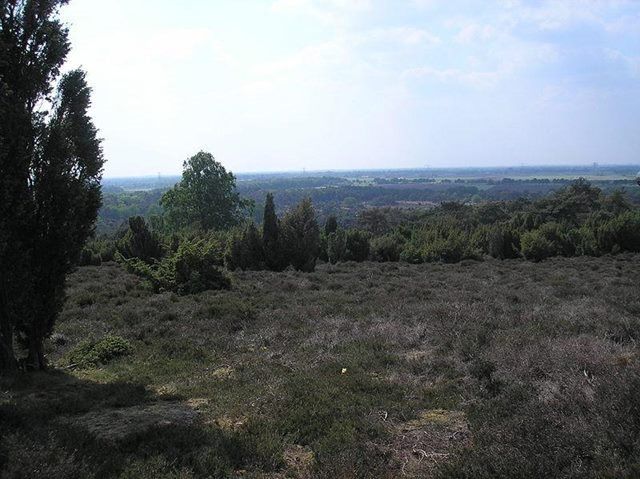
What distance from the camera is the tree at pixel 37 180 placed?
7.19 meters

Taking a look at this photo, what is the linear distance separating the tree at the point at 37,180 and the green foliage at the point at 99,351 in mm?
858

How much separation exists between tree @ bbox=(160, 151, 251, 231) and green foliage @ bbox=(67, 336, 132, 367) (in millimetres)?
40334

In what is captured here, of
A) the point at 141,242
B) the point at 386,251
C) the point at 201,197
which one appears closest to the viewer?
the point at 141,242

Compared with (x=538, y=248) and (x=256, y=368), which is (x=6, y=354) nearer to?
(x=256, y=368)

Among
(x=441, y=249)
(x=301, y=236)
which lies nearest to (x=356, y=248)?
(x=441, y=249)

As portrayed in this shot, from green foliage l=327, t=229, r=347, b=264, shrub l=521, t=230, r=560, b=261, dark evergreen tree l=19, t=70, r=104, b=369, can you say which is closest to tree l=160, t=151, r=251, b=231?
green foliage l=327, t=229, r=347, b=264

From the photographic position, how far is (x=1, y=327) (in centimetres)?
775

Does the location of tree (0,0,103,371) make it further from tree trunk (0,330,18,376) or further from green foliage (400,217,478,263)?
green foliage (400,217,478,263)

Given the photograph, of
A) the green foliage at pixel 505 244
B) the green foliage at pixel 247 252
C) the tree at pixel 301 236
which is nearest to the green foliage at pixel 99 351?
the tree at pixel 301 236

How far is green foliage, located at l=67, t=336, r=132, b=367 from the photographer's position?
8.95m

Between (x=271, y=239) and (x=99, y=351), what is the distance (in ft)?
61.7

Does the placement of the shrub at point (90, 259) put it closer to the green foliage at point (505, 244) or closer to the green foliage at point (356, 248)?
the green foliage at point (356, 248)

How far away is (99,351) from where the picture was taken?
363 inches

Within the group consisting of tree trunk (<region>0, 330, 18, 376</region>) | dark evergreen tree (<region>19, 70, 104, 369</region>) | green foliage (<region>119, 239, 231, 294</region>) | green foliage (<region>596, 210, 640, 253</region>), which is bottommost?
green foliage (<region>596, 210, 640, 253</region>)
